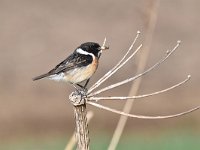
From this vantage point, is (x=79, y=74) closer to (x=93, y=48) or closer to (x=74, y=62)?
(x=74, y=62)

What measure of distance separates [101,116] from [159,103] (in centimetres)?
140

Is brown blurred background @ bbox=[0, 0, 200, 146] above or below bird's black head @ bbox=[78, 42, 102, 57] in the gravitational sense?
above

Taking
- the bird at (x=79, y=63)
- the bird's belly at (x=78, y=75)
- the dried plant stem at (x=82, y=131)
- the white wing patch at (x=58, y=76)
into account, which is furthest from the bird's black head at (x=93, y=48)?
Result: the dried plant stem at (x=82, y=131)

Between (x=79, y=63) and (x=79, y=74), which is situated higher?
(x=79, y=63)

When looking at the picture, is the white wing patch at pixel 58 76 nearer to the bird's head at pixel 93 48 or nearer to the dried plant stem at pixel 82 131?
the bird's head at pixel 93 48

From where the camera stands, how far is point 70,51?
69.1ft

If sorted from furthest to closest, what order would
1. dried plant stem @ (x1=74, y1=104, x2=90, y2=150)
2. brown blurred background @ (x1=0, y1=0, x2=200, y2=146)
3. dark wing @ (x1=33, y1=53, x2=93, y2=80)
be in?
1. brown blurred background @ (x1=0, y1=0, x2=200, y2=146)
2. dark wing @ (x1=33, y1=53, x2=93, y2=80)
3. dried plant stem @ (x1=74, y1=104, x2=90, y2=150)

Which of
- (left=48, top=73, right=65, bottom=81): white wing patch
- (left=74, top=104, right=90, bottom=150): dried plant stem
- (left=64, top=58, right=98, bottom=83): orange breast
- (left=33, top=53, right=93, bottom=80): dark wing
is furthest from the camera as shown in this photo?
(left=48, top=73, right=65, bottom=81): white wing patch

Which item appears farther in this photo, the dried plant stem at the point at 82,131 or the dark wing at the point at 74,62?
the dark wing at the point at 74,62

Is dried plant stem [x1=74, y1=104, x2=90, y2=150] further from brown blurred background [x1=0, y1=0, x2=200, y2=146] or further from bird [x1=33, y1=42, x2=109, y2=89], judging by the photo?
brown blurred background [x1=0, y1=0, x2=200, y2=146]

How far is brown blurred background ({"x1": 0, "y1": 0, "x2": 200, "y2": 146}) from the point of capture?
18.6m

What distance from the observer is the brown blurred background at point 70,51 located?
61.0 ft

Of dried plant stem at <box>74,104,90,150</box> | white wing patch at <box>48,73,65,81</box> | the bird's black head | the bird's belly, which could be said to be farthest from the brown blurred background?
dried plant stem at <box>74,104,90,150</box>

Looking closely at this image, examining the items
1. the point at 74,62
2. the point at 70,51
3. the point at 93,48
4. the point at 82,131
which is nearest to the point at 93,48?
the point at 93,48
